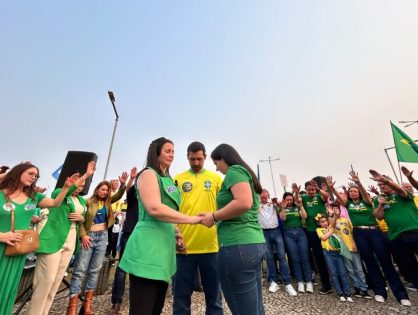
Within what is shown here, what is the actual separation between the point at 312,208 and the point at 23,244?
6.11m

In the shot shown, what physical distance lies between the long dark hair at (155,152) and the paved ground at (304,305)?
3.44 meters

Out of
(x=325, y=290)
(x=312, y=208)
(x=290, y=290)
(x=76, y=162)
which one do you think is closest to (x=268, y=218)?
(x=312, y=208)

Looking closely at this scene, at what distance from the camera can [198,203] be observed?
296 cm

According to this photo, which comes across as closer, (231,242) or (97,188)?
(231,242)

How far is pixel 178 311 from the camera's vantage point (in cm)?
256

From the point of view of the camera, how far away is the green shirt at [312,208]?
6215mm

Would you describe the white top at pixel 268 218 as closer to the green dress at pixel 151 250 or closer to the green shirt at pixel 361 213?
the green shirt at pixel 361 213

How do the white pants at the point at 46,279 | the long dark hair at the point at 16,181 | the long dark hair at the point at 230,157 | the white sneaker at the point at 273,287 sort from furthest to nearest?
the white sneaker at the point at 273,287, the white pants at the point at 46,279, the long dark hair at the point at 16,181, the long dark hair at the point at 230,157

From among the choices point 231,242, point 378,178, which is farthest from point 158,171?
point 378,178

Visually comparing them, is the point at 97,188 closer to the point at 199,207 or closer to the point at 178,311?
the point at 199,207

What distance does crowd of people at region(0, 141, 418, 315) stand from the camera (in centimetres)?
177

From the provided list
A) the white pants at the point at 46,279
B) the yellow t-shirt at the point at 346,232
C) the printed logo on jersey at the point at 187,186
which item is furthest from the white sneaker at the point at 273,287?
the white pants at the point at 46,279

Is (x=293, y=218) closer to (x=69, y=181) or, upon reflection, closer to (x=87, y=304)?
(x=87, y=304)

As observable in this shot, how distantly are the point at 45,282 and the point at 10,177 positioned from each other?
60.8 inches
